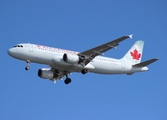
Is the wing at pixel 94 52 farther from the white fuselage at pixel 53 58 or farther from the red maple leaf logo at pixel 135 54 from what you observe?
the red maple leaf logo at pixel 135 54

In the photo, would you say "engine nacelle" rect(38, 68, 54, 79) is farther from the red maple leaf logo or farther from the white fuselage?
the red maple leaf logo

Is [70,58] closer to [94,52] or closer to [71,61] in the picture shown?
[71,61]

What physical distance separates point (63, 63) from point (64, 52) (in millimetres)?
1980

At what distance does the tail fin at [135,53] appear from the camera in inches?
2347

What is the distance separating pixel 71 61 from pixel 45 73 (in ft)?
24.9

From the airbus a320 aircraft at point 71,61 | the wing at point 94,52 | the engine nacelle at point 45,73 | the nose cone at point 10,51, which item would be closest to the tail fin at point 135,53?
the airbus a320 aircraft at point 71,61

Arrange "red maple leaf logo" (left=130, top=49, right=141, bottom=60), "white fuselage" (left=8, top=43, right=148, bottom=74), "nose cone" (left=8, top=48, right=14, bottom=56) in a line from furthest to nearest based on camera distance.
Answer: "red maple leaf logo" (left=130, top=49, right=141, bottom=60), "nose cone" (left=8, top=48, right=14, bottom=56), "white fuselage" (left=8, top=43, right=148, bottom=74)

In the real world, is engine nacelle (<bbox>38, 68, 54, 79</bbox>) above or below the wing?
below

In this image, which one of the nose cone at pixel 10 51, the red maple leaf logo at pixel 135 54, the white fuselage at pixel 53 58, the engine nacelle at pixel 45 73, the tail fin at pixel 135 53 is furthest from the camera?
the red maple leaf logo at pixel 135 54

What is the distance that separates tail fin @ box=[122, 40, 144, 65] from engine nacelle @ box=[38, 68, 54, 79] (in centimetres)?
1137

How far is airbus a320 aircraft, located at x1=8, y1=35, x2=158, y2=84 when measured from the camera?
163 feet

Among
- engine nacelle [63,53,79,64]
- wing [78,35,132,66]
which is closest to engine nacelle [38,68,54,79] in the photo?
wing [78,35,132,66]

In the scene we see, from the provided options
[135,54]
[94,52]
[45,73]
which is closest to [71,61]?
[94,52]

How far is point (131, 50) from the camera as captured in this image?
61469 mm
